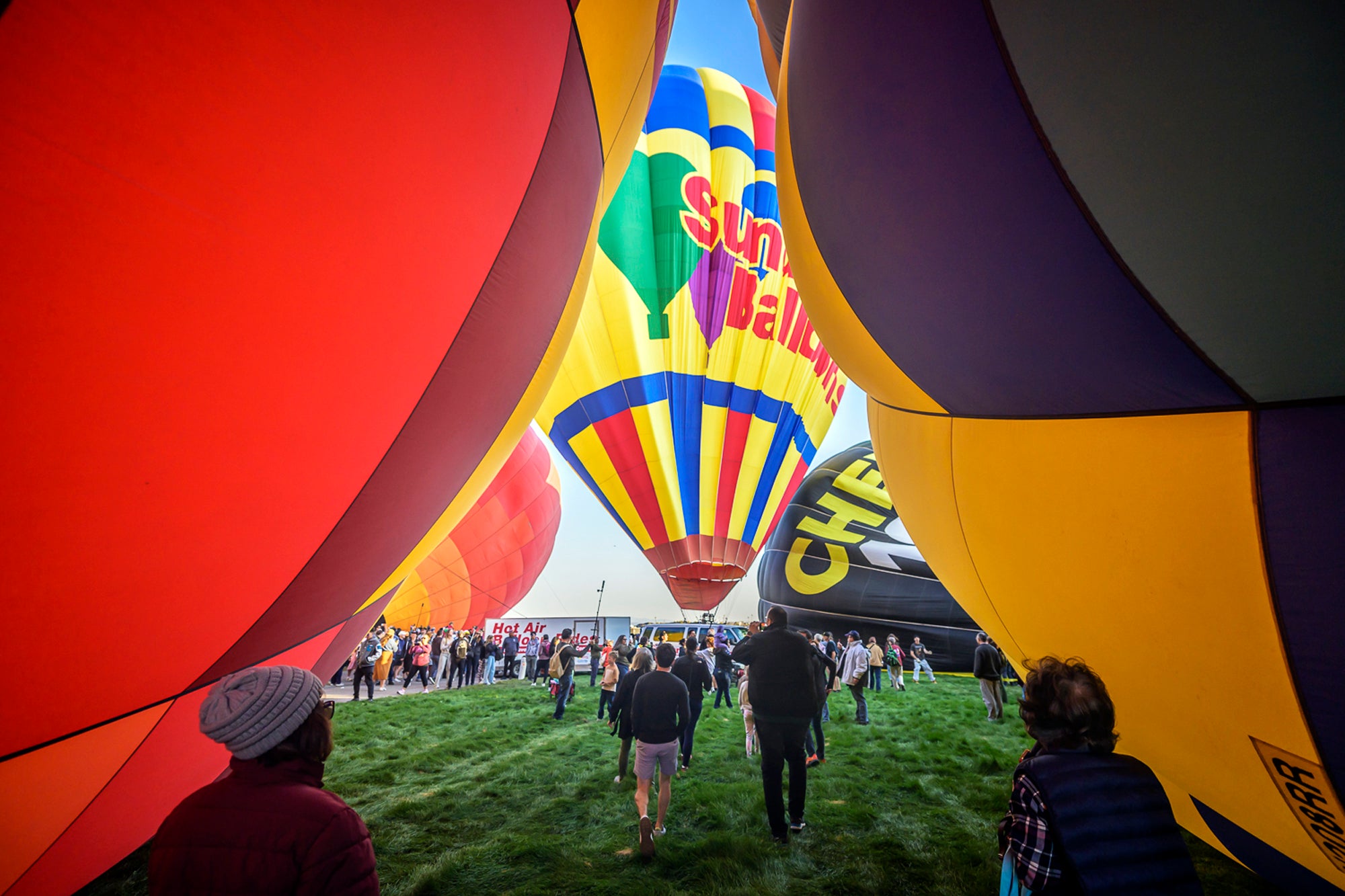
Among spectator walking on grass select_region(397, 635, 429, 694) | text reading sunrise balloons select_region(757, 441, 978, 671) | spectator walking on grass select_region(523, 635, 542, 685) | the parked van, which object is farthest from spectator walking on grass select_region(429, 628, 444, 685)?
text reading sunrise balloons select_region(757, 441, 978, 671)

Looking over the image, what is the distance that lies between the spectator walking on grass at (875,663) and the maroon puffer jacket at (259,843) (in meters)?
10.6

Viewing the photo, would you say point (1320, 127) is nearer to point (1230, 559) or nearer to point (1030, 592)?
point (1230, 559)

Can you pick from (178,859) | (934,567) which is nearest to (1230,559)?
(934,567)

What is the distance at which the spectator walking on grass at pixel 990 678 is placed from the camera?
7.97m

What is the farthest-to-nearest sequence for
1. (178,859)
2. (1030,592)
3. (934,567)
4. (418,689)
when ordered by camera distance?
(418,689), (934,567), (1030,592), (178,859)

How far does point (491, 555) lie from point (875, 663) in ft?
40.3

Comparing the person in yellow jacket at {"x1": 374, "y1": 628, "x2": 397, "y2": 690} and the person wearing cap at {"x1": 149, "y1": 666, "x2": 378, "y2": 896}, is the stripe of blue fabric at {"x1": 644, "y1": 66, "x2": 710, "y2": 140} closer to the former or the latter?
the person wearing cap at {"x1": 149, "y1": 666, "x2": 378, "y2": 896}

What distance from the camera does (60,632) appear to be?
146cm

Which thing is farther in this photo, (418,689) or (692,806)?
(418,689)

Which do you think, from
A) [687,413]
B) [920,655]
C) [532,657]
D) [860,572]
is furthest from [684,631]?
[687,413]

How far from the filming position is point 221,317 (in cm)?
151

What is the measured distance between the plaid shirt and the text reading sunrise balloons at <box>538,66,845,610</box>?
9.68 meters

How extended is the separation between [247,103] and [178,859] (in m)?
1.73

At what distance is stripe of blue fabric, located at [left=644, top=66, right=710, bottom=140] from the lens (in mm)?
10250
